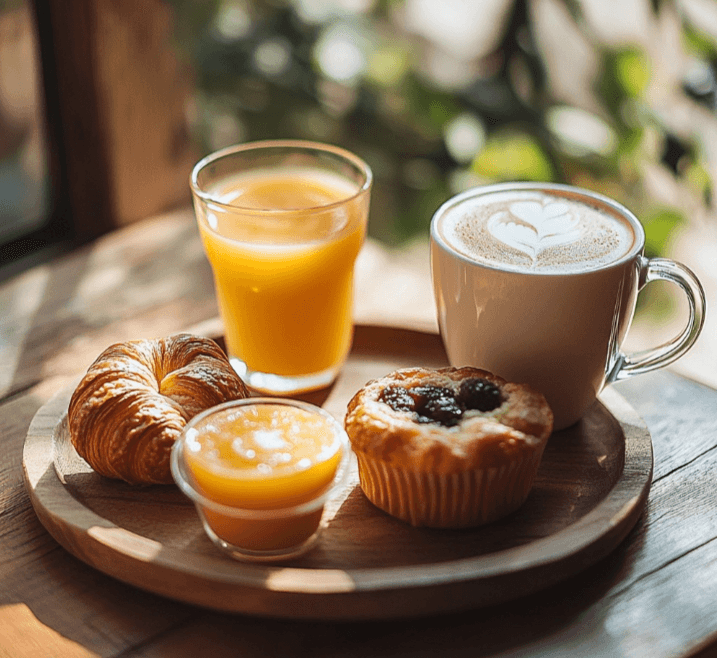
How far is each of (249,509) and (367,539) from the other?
0.15 metres

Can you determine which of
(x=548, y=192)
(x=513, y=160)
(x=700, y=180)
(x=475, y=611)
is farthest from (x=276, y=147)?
(x=700, y=180)

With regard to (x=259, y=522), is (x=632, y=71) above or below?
above

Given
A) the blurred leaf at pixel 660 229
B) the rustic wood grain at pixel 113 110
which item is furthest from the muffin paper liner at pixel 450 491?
the blurred leaf at pixel 660 229

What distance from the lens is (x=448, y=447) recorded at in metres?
0.90

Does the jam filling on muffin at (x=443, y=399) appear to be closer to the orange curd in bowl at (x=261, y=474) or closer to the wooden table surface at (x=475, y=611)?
the orange curd in bowl at (x=261, y=474)

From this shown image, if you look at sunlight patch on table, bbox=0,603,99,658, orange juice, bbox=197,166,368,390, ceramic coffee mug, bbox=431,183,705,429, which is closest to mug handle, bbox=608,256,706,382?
ceramic coffee mug, bbox=431,183,705,429

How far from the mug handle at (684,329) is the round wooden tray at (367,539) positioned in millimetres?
58

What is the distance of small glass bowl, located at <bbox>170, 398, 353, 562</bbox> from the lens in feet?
2.81

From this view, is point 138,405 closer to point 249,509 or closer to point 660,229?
point 249,509

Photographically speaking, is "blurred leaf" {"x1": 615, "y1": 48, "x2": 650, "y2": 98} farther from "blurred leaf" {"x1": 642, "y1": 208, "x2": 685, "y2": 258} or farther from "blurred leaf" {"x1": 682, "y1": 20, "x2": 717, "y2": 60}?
"blurred leaf" {"x1": 642, "y1": 208, "x2": 685, "y2": 258}

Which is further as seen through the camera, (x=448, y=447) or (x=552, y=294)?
(x=552, y=294)

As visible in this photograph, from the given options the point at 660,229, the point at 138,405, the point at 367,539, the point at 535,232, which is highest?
the point at 535,232

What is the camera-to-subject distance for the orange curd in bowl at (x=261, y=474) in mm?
857

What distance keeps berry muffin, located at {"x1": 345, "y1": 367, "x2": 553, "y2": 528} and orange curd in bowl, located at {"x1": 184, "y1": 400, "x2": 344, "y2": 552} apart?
2.4 inches
